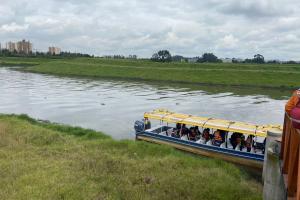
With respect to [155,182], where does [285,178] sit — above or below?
above

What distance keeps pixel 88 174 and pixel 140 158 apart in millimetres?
3551

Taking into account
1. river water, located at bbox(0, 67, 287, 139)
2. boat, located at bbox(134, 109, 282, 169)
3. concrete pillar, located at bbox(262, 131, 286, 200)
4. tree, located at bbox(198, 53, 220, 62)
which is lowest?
river water, located at bbox(0, 67, 287, 139)

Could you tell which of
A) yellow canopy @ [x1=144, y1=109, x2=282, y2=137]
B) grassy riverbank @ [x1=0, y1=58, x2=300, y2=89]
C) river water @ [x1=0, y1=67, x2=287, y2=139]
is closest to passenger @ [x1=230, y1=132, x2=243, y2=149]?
yellow canopy @ [x1=144, y1=109, x2=282, y2=137]

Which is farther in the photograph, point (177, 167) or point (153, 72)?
point (153, 72)

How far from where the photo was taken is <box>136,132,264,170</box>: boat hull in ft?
57.4

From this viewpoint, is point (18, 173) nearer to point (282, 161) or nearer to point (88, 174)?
point (88, 174)

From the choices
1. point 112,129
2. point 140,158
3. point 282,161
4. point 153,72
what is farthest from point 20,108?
point 153,72

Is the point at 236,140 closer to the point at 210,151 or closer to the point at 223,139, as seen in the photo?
the point at 223,139

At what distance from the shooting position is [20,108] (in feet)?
116

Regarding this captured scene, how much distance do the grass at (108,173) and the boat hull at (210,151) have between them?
883 millimetres

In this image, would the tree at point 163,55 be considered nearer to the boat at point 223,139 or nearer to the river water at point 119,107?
the river water at point 119,107

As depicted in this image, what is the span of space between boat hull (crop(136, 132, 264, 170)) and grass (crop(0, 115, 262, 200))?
0.88 metres

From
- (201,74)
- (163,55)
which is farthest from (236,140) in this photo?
(163,55)

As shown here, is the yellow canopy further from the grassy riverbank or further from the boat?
the grassy riverbank
